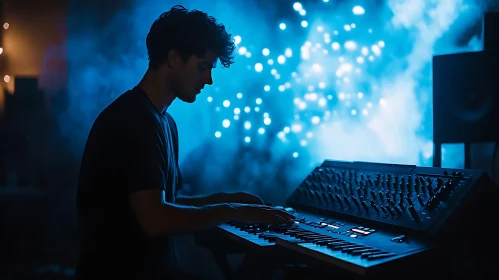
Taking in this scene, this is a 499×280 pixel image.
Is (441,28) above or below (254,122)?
above

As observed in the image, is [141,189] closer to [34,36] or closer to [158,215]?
[158,215]

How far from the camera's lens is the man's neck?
190 cm

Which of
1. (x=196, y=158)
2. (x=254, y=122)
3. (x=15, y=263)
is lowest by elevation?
(x=15, y=263)

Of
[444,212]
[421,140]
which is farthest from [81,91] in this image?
[444,212]

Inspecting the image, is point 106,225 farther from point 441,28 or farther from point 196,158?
point 441,28

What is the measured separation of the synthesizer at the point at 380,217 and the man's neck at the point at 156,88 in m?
0.60

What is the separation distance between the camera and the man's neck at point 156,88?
1896 mm

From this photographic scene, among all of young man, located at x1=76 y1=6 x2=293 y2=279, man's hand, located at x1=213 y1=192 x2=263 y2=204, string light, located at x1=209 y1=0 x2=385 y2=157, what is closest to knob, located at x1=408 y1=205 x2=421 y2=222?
young man, located at x1=76 y1=6 x2=293 y2=279

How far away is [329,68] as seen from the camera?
3.15 meters

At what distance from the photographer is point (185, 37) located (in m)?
1.93

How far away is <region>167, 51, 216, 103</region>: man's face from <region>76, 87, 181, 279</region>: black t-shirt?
0.20 meters

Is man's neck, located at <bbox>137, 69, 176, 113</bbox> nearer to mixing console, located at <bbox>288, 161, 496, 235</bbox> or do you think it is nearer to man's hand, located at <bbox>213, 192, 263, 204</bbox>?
man's hand, located at <bbox>213, 192, 263, 204</bbox>

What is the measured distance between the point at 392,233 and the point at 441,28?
59.8 inches

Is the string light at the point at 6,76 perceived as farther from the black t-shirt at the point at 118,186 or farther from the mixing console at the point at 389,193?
the mixing console at the point at 389,193
